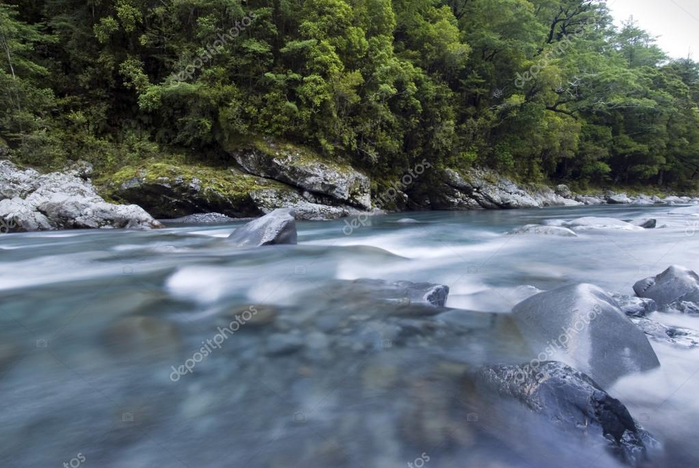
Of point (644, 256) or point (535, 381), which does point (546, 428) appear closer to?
point (535, 381)

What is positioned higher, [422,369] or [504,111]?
[504,111]

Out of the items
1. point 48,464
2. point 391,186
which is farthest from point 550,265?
point 391,186

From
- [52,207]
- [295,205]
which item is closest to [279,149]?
[295,205]

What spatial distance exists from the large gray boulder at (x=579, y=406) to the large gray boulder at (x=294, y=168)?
13.2 meters

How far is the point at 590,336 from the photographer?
2805 mm

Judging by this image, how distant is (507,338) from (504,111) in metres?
22.7

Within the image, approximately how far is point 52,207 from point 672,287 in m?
13.2

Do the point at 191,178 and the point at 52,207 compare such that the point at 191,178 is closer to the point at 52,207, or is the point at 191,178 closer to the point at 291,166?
the point at 291,166

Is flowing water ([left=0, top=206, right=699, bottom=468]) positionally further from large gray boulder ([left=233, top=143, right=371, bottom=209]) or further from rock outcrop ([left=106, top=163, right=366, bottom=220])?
large gray boulder ([left=233, top=143, right=371, bottom=209])

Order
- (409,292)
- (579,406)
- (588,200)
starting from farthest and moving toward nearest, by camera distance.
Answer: (588,200) < (409,292) < (579,406)

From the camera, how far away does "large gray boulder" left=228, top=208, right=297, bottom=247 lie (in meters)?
7.41

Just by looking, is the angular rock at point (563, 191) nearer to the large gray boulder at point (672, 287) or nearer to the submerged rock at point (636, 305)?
the large gray boulder at point (672, 287)

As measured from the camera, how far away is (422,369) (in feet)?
8.92

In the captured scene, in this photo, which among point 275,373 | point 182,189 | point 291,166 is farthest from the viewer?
point 291,166
